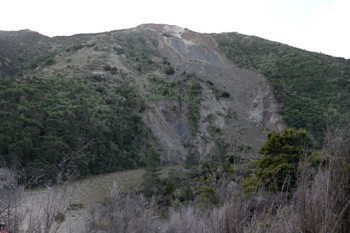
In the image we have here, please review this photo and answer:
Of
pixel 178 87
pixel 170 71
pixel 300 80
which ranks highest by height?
pixel 300 80

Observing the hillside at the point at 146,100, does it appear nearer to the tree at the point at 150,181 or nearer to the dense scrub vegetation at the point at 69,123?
the dense scrub vegetation at the point at 69,123

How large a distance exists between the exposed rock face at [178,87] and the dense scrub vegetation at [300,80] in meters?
2.01

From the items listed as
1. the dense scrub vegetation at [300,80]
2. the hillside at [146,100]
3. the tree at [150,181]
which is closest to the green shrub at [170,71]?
the hillside at [146,100]

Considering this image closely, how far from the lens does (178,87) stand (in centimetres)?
3625

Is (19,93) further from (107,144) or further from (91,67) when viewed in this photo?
(91,67)

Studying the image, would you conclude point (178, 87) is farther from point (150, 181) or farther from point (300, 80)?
point (150, 181)

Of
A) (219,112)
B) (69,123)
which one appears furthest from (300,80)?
(69,123)

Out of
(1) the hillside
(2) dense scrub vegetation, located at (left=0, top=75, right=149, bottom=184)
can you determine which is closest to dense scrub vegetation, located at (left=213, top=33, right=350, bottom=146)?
(1) the hillside

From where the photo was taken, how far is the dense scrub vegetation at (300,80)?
31116 millimetres

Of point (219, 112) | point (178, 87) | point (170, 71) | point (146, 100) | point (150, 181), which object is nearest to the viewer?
point (150, 181)

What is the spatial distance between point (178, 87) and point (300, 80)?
792 inches

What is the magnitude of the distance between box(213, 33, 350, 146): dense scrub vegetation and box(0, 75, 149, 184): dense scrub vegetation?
15.9 meters

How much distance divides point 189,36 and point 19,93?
45245 mm

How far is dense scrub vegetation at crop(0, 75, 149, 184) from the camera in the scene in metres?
16.0
